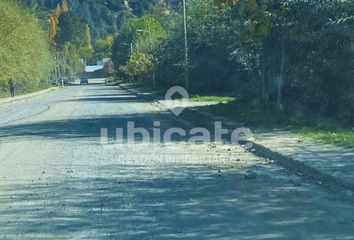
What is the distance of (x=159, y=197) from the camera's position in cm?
1062

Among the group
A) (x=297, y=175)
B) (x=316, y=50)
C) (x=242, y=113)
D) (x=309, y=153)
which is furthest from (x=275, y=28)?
(x=297, y=175)

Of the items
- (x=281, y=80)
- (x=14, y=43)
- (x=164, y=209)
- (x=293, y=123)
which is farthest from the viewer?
(x=14, y=43)

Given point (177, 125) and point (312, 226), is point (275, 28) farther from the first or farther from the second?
point (312, 226)

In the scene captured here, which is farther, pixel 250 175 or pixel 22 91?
pixel 22 91

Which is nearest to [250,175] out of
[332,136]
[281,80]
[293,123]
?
[332,136]

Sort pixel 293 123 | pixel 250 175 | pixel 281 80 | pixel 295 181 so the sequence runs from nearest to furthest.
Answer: pixel 295 181 → pixel 250 175 → pixel 293 123 → pixel 281 80

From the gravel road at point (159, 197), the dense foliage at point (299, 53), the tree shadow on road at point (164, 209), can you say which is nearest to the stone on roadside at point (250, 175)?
the gravel road at point (159, 197)

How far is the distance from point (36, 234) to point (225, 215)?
246 cm

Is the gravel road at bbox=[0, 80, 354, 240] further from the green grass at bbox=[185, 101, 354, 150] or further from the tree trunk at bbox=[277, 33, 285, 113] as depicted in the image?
the tree trunk at bbox=[277, 33, 285, 113]

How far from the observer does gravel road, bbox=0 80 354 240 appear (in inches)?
331

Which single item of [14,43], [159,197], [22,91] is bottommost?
[22,91]

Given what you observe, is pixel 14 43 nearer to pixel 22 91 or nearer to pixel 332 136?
pixel 22 91

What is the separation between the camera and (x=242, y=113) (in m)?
26.6

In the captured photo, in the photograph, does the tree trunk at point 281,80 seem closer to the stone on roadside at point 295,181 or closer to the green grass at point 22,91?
the stone on roadside at point 295,181
